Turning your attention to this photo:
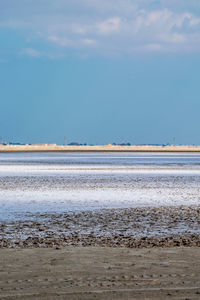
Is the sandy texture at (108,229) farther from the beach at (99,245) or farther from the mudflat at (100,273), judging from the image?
the mudflat at (100,273)

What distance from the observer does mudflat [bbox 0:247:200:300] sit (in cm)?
721

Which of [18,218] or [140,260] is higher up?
[18,218]

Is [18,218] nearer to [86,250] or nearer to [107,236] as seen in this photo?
[107,236]

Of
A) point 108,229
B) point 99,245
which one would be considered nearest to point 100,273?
point 99,245

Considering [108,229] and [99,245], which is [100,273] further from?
[108,229]

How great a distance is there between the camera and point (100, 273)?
847 cm

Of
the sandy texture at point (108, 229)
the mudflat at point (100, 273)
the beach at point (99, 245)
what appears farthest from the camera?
the sandy texture at point (108, 229)

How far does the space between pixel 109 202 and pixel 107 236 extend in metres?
7.99

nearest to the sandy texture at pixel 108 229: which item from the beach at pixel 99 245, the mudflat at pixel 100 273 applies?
the beach at pixel 99 245

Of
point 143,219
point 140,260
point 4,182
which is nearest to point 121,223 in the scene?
point 143,219

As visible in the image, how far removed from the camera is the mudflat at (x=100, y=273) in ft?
23.7

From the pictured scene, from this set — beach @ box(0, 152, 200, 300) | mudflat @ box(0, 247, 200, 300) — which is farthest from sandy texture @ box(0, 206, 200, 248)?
mudflat @ box(0, 247, 200, 300)

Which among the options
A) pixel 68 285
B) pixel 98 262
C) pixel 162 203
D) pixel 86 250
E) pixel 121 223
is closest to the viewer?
pixel 68 285

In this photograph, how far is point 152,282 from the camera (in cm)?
786
